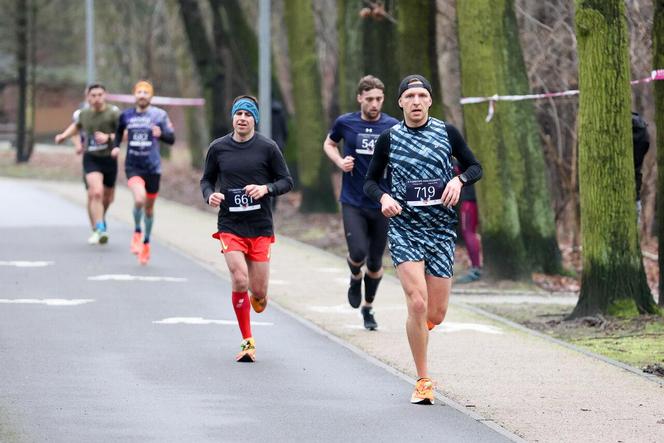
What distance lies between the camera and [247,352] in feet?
38.7

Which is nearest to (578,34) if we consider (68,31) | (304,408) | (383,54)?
(304,408)

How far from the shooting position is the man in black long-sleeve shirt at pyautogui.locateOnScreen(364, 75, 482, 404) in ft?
33.3

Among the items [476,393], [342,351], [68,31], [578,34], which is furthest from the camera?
[68,31]

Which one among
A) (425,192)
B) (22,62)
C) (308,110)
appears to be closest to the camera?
(425,192)

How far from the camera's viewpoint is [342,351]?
12.5 metres

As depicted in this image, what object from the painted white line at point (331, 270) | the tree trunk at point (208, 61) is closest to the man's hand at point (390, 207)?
the painted white line at point (331, 270)

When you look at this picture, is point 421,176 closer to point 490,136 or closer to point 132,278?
point 132,278

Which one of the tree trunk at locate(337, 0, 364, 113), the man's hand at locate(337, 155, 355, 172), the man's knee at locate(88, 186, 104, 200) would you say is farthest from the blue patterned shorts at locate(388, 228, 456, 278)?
the tree trunk at locate(337, 0, 364, 113)

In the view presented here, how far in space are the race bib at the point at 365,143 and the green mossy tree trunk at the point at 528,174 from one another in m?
5.38

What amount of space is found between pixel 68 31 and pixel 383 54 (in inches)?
1542

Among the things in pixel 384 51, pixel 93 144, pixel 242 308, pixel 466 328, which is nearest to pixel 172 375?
pixel 242 308

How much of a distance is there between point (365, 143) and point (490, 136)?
5092 mm

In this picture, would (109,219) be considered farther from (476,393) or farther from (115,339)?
(476,393)

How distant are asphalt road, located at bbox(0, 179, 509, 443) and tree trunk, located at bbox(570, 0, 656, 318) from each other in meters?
2.56
